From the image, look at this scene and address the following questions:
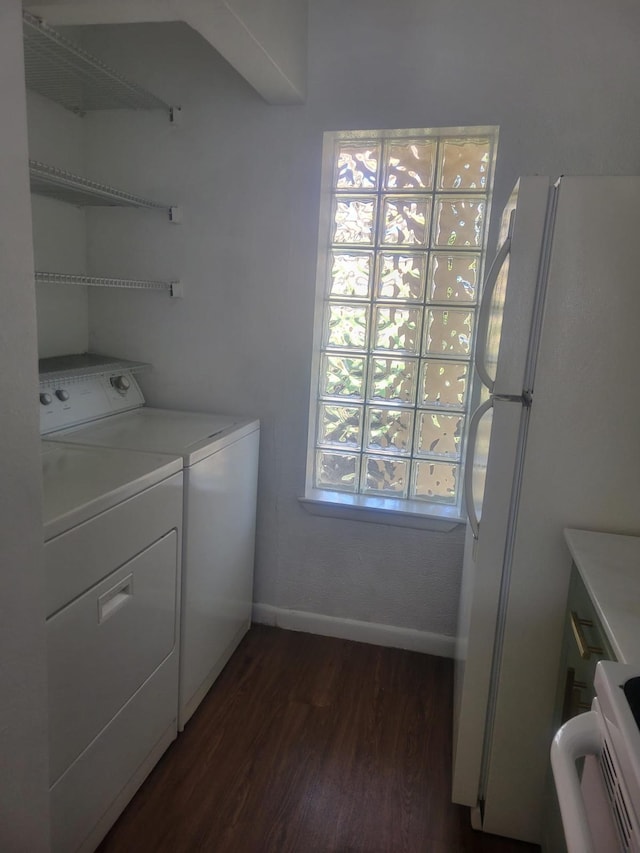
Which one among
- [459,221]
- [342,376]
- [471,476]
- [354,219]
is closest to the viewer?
[471,476]

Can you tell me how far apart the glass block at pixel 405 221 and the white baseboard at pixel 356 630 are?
1629 mm

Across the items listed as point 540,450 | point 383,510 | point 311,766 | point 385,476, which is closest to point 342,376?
point 385,476

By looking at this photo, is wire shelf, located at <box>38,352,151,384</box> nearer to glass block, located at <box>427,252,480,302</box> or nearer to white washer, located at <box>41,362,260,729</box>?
white washer, located at <box>41,362,260,729</box>

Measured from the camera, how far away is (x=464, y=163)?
2.18m

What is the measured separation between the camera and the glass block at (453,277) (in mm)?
2227

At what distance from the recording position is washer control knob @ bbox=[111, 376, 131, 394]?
2.32 metres

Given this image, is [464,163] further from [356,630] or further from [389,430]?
[356,630]

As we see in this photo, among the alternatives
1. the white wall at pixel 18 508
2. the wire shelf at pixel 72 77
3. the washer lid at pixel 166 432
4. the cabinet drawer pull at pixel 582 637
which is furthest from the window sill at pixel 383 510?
the wire shelf at pixel 72 77

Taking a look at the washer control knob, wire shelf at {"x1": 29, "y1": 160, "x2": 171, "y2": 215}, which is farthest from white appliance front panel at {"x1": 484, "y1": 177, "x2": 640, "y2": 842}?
the washer control knob

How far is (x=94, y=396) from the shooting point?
2162mm

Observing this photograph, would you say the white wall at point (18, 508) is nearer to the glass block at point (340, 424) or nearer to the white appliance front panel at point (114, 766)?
the white appliance front panel at point (114, 766)

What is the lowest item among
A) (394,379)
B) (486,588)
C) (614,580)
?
(486,588)

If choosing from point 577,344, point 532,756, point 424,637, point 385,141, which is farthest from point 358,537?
point 385,141

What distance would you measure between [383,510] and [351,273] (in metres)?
1.00
